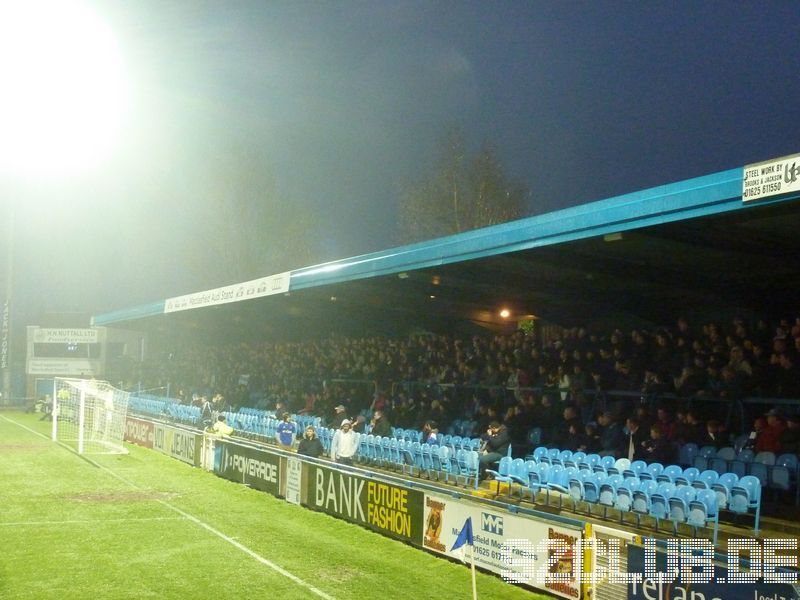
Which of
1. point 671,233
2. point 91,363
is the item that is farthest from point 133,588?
point 91,363

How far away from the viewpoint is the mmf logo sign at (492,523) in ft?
34.8

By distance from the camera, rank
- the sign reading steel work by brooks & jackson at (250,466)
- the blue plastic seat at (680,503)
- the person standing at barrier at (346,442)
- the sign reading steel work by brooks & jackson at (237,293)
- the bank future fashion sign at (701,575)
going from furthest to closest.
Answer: the sign reading steel work by brooks & jackson at (237,293), the person standing at barrier at (346,442), the sign reading steel work by brooks & jackson at (250,466), the blue plastic seat at (680,503), the bank future fashion sign at (701,575)

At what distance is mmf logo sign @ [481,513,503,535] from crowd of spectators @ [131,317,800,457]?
3.91 meters

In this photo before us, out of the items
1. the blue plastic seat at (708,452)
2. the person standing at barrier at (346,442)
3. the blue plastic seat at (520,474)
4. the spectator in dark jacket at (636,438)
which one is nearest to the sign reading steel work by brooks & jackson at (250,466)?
the person standing at barrier at (346,442)

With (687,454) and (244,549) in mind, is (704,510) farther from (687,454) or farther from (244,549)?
(244,549)

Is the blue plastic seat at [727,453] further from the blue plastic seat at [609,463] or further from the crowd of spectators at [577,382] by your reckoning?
the blue plastic seat at [609,463]

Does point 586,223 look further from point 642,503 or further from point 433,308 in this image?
point 433,308

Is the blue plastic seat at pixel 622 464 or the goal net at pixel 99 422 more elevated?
the blue plastic seat at pixel 622 464

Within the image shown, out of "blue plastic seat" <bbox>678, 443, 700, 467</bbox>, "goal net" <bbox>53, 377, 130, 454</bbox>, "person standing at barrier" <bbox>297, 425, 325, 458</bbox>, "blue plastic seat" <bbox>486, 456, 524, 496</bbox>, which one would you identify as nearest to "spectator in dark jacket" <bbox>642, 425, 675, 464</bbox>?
"blue plastic seat" <bbox>678, 443, 700, 467</bbox>

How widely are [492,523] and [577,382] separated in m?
6.58

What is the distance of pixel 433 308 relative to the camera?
81.1 ft

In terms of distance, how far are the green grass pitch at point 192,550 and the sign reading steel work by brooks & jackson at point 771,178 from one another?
594 centimetres

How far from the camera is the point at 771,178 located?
10.4 m

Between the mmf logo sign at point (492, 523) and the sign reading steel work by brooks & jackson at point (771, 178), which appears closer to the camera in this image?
the sign reading steel work by brooks & jackson at point (771, 178)
